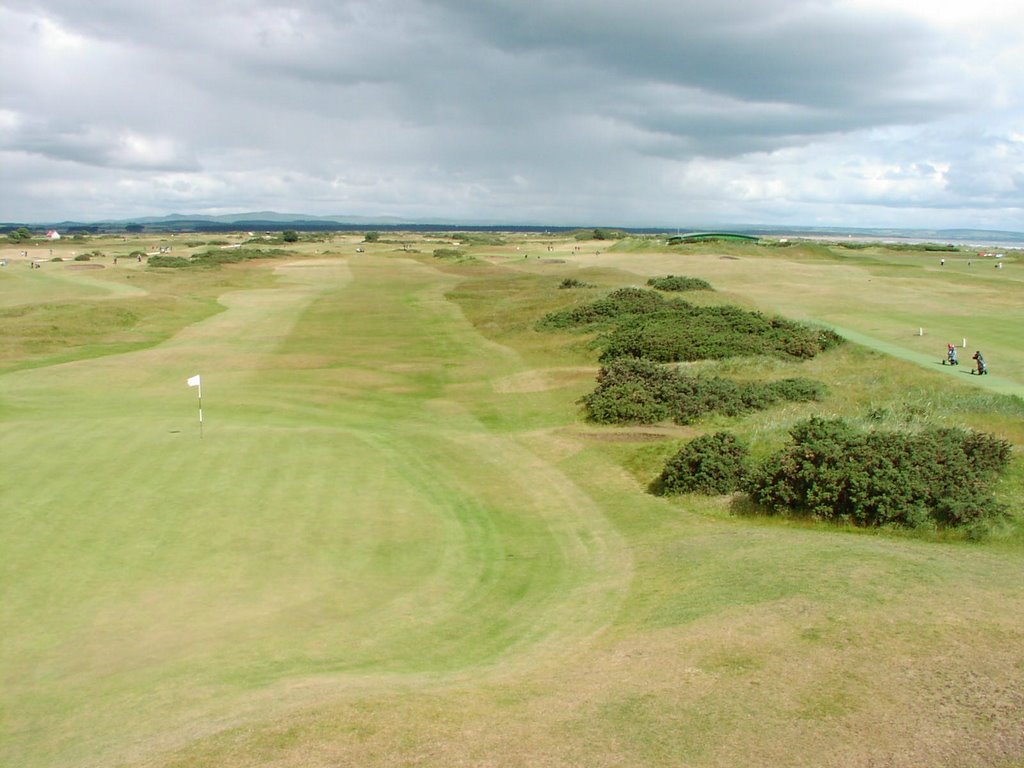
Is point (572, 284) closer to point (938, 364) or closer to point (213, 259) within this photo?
point (938, 364)

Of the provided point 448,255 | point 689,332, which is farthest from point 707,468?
point 448,255

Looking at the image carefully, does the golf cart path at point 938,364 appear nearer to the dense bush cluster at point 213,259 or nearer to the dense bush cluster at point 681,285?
the dense bush cluster at point 681,285

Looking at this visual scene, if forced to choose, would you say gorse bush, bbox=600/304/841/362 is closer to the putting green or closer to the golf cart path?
the golf cart path

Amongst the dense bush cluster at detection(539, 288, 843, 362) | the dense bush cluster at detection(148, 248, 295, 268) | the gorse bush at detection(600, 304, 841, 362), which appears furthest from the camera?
the dense bush cluster at detection(148, 248, 295, 268)

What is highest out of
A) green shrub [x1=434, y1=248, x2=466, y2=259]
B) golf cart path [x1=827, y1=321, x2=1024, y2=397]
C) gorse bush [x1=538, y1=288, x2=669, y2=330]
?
green shrub [x1=434, y1=248, x2=466, y2=259]

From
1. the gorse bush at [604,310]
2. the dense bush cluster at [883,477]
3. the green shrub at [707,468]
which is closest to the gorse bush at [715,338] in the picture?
the gorse bush at [604,310]

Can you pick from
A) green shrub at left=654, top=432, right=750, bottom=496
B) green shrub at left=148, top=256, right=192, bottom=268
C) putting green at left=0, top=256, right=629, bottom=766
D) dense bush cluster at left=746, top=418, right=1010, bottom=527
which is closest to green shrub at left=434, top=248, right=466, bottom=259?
green shrub at left=148, top=256, right=192, bottom=268
